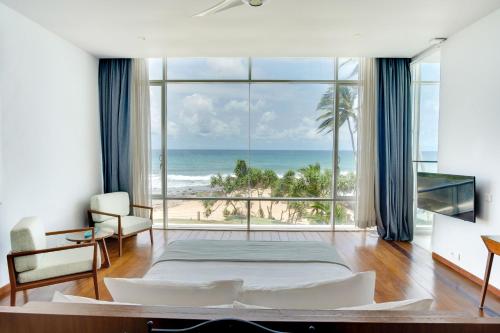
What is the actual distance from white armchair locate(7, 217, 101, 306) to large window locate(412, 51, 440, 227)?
479 centimetres

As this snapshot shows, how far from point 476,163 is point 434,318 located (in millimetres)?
3086

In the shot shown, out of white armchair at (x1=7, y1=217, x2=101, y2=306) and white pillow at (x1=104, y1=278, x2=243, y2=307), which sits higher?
white pillow at (x1=104, y1=278, x2=243, y2=307)

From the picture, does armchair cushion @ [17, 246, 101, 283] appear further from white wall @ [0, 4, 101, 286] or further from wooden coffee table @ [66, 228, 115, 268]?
white wall @ [0, 4, 101, 286]

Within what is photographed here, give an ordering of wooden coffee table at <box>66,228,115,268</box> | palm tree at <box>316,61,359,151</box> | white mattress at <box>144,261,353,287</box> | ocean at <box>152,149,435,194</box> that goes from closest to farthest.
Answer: white mattress at <box>144,261,353,287</box>
wooden coffee table at <box>66,228,115,268</box>
palm tree at <box>316,61,359,151</box>
ocean at <box>152,149,435,194</box>

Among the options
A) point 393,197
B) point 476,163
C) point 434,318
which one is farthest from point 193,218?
point 434,318

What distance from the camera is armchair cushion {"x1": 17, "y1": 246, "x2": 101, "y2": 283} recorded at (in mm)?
2463

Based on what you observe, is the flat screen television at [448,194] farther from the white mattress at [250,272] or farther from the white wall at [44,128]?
the white wall at [44,128]

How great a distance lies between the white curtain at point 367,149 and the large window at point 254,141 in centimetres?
21

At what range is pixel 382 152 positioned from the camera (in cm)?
478

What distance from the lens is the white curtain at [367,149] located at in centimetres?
477

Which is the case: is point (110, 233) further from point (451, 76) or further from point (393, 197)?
point (451, 76)

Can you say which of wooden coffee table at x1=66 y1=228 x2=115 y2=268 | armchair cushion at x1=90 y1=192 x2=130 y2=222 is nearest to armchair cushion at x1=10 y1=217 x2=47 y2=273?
wooden coffee table at x1=66 y1=228 x2=115 y2=268

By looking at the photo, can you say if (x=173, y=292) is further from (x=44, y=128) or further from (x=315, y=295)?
(x=44, y=128)

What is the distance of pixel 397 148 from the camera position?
470cm
